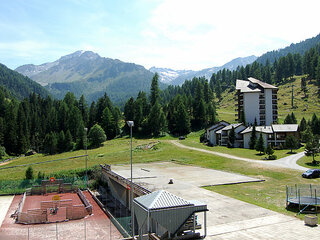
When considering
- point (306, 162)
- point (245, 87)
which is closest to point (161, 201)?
point (306, 162)

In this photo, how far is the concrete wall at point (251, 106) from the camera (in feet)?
358

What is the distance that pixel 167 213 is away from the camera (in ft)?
63.2

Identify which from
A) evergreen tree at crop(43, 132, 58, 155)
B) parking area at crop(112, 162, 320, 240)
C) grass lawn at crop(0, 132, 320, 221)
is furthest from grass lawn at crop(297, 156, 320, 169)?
evergreen tree at crop(43, 132, 58, 155)

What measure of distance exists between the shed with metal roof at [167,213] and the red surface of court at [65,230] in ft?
22.2

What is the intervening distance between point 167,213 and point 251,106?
9700 cm

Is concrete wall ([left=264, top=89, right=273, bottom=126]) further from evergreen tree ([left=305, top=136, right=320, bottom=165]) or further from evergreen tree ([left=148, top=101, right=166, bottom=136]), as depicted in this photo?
evergreen tree ([left=305, top=136, right=320, bottom=165])

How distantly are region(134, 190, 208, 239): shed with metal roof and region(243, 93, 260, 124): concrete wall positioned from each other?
93901 millimetres

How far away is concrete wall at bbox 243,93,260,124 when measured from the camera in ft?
358

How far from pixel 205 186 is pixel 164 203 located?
19144 millimetres

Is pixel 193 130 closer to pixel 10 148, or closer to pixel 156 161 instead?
pixel 156 161

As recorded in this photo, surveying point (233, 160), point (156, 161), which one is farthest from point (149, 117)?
point (233, 160)

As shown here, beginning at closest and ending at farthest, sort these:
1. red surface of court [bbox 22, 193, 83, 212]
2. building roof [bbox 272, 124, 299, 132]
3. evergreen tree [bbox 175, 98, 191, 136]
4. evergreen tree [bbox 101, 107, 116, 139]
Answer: red surface of court [bbox 22, 193, 83, 212] < building roof [bbox 272, 124, 299, 132] < evergreen tree [bbox 175, 98, 191, 136] < evergreen tree [bbox 101, 107, 116, 139]

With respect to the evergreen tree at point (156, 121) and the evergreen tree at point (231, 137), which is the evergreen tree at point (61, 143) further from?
the evergreen tree at point (231, 137)

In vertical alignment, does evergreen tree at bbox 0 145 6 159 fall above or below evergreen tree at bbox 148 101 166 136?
below
